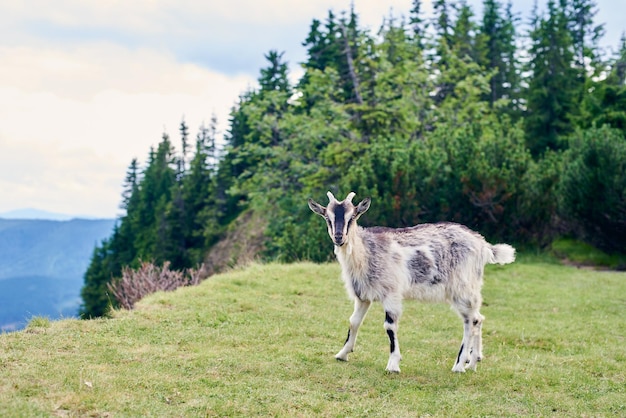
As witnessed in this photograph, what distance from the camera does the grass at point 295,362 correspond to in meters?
6.91

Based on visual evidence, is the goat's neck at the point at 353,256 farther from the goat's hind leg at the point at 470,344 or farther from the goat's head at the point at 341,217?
the goat's hind leg at the point at 470,344

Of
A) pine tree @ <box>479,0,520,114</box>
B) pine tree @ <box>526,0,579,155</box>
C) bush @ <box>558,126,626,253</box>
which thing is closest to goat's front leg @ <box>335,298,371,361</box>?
bush @ <box>558,126,626,253</box>

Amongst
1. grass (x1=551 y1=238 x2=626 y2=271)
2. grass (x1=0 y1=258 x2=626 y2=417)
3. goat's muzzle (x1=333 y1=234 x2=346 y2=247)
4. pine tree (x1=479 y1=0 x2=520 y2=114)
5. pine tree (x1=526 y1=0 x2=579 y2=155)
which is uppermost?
pine tree (x1=479 y1=0 x2=520 y2=114)

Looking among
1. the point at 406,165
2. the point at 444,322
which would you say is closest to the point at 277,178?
the point at 406,165

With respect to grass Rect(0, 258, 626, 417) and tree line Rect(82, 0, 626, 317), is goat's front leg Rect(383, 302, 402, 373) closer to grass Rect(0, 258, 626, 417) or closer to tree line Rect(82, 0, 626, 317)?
grass Rect(0, 258, 626, 417)

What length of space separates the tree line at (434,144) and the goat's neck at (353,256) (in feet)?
41.0

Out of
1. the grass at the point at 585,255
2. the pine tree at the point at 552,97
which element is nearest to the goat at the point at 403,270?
the grass at the point at 585,255

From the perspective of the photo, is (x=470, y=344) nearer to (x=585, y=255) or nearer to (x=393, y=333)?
(x=393, y=333)

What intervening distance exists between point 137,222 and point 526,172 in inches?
2399

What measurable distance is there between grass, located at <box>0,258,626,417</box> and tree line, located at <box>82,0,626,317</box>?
9.11m

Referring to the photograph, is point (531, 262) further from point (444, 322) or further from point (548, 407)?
point (548, 407)

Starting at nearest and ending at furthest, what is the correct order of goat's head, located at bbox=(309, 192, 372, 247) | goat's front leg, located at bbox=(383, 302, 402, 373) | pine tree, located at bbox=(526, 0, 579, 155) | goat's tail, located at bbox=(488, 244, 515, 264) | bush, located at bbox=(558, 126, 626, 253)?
goat's front leg, located at bbox=(383, 302, 402, 373)
goat's head, located at bbox=(309, 192, 372, 247)
goat's tail, located at bbox=(488, 244, 515, 264)
bush, located at bbox=(558, 126, 626, 253)
pine tree, located at bbox=(526, 0, 579, 155)

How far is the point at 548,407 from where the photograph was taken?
7.48 meters

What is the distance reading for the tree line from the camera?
23438 millimetres
